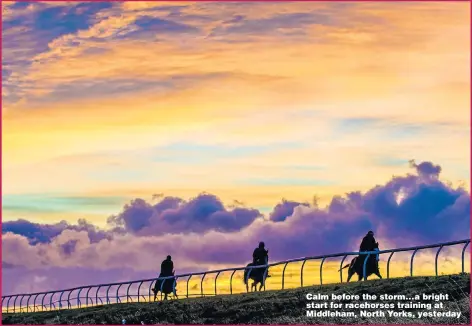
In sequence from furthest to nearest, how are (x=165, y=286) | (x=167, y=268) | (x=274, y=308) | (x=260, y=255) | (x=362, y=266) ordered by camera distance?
(x=167, y=268) → (x=165, y=286) → (x=260, y=255) → (x=362, y=266) → (x=274, y=308)

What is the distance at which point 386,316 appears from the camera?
42125 mm

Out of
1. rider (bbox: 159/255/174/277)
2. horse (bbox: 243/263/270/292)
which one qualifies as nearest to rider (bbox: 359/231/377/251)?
horse (bbox: 243/263/270/292)

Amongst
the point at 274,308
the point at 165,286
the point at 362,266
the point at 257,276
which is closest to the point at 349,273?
the point at 362,266

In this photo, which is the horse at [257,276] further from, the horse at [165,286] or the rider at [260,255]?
the horse at [165,286]

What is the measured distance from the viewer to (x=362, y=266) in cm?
5450

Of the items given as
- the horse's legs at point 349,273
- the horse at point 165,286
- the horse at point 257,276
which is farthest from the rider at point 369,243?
the horse at point 165,286

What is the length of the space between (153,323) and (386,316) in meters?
10.7

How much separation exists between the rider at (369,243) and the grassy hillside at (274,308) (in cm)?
554

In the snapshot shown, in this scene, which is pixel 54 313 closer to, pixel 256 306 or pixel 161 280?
pixel 161 280

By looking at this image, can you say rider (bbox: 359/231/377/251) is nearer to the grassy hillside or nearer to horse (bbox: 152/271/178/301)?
the grassy hillside

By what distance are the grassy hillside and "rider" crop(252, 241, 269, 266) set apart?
7.00 metres

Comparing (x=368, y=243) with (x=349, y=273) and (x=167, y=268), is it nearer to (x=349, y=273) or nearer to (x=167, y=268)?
(x=349, y=273)

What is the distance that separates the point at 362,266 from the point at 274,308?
873 centimetres

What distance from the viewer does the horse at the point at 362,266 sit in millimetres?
53781
